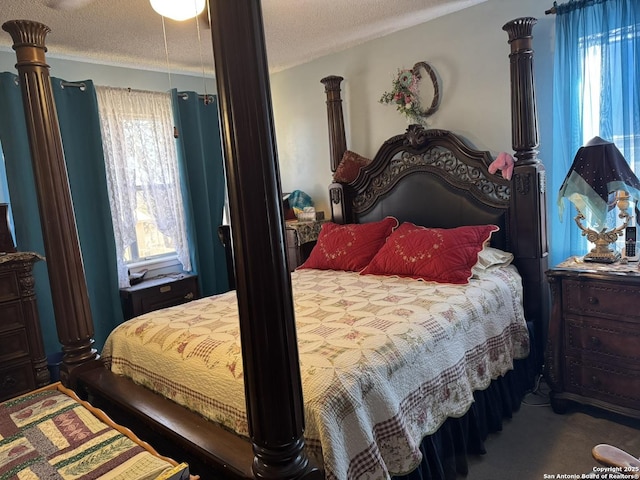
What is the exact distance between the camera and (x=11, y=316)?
105 inches

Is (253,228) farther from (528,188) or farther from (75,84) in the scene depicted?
(75,84)

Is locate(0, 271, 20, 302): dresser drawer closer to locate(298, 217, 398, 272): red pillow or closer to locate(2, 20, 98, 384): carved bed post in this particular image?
locate(2, 20, 98, 384): carved bed post

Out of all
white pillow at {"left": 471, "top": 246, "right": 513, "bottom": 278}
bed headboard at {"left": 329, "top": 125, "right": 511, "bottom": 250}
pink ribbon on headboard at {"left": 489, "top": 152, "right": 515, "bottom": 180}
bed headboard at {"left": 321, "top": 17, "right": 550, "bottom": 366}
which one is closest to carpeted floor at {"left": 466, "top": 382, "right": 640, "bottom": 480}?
bed headboard at {"left": 321, "top": 17, "right": 550, "bottom": 366}

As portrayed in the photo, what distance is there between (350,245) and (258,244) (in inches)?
80.8

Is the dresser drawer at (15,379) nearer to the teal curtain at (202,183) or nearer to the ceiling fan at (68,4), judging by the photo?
the teal curtain at (202,183)

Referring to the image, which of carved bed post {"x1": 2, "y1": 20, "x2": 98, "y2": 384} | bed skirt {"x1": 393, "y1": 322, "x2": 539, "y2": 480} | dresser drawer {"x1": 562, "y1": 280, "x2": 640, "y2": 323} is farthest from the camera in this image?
dresser drawer {"x1": 562, "y1": 280, "x2": 640, "y2": 323}

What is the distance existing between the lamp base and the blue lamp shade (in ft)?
0.47

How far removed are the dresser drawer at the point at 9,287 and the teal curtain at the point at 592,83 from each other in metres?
3.26

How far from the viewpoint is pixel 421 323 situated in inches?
75.0

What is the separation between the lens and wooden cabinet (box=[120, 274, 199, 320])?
347 cm

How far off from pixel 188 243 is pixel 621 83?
10.8ft

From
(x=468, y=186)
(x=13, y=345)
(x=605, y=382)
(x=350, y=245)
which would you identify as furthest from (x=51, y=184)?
(x=605, y=382)

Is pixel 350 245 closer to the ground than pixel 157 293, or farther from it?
farther from it

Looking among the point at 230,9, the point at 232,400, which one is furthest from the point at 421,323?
the point at 230,9
